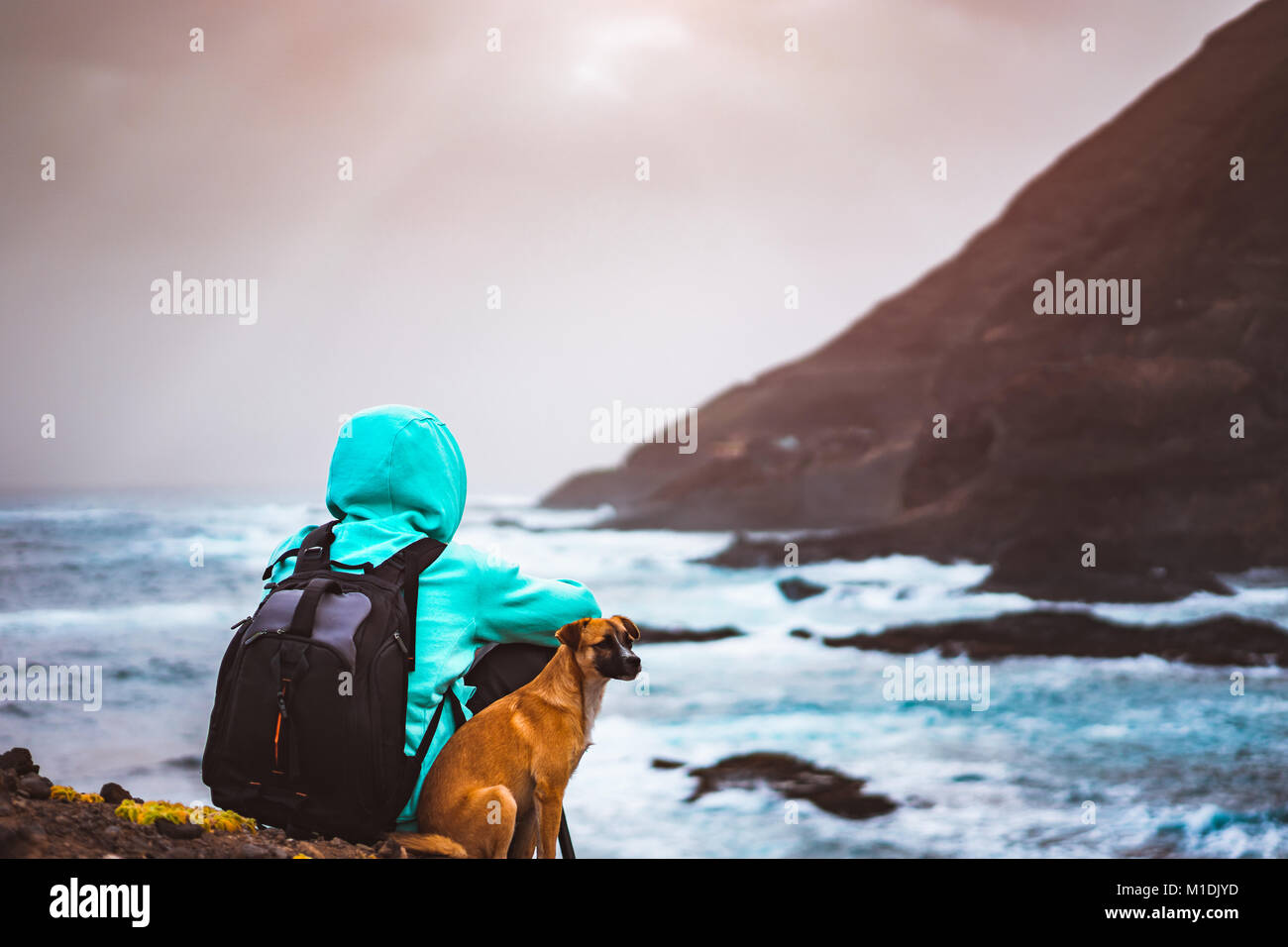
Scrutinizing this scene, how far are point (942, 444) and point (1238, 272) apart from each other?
365 inches

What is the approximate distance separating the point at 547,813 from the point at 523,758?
0.52 ft

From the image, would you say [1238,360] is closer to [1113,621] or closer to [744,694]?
[1113,621]

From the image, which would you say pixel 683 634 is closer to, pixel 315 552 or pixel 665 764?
pixel 665 764

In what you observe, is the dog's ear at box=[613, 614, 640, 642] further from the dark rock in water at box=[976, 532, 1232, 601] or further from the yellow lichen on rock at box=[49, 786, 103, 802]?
the dark rock in water at box=[976, 532, 1232, 601]

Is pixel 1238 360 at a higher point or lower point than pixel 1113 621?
higher

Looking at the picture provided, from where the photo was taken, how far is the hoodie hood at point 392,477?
2436 mm

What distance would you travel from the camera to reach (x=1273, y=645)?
1677cm

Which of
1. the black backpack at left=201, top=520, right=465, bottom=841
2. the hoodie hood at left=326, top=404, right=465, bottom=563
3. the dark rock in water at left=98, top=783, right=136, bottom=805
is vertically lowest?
the dark rock in water at left=98, top=783, right=136, bottom=805

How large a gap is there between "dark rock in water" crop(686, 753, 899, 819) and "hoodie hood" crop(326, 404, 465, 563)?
911 cm

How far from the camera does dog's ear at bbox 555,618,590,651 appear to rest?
2.44 metres

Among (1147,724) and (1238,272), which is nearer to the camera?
(1147,724)

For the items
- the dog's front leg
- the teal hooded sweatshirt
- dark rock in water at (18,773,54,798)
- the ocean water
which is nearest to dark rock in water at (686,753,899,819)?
the ocean water

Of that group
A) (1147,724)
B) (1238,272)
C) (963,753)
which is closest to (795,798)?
(963,753)
